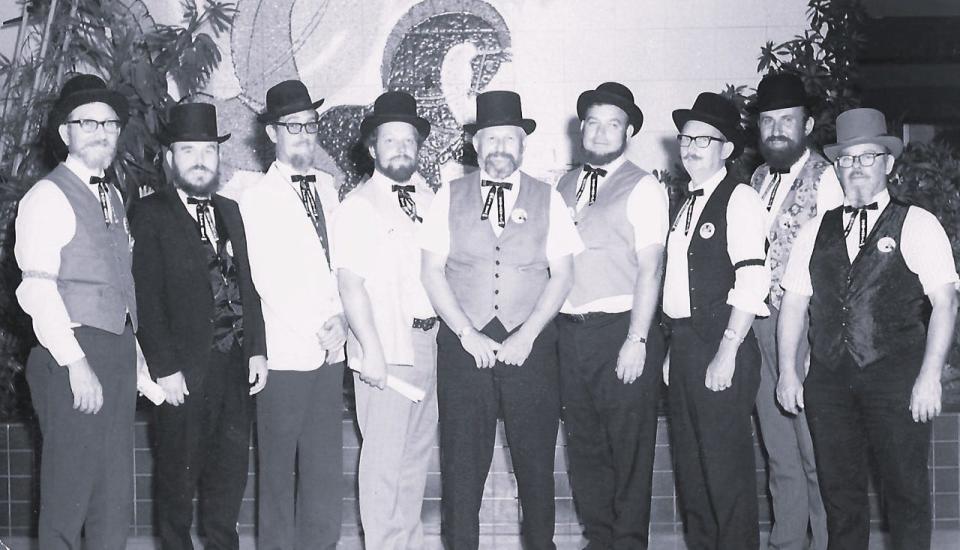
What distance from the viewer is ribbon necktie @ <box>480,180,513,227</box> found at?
4.12 m

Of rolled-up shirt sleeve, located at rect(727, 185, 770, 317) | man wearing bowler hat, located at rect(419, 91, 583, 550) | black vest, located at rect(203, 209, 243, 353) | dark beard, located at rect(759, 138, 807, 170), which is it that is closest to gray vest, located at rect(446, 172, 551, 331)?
man wearing bowler hat, located at rect(419, 91, 583, 550)

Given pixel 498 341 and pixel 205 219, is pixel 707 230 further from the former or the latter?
pixel 205 219

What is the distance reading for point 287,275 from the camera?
4062 millimetres

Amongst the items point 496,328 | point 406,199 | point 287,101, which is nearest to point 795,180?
point 496,328

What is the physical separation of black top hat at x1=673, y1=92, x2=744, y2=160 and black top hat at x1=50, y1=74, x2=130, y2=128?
2034 mm

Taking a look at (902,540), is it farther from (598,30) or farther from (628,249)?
(598,30)

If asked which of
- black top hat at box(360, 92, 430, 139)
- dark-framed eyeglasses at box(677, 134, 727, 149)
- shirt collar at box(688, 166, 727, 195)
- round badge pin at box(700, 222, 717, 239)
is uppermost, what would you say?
black top hat at box(360, 92, 430, 139)

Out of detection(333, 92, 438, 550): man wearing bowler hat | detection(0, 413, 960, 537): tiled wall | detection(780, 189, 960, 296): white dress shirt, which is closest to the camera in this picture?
detection(780, 189, 960, 296): white dress shirt

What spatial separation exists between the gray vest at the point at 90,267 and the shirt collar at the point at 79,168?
0.07 ft

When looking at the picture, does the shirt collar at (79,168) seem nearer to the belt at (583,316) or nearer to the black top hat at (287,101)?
the black top hat at (287,101)

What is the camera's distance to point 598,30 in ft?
20.7

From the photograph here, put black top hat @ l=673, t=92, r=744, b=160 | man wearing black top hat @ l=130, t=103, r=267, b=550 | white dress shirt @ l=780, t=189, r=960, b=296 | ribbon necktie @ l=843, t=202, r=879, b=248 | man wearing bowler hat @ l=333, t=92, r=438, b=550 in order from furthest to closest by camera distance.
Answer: black top hat @ l=673, t=92, r=744, b=160 → man wearing bowler hat @ l=333, t=92, r=438, b=550 → man wearing black top hat @ l=130, t=103, r=267, b=550 → ribbon necktie @ l=843, t=202, r=879, b=248 → white dress shirt @ l=780, t=189, r=960, b=296

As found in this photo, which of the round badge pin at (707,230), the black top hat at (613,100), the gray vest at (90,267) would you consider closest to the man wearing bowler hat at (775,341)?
the round badge pin at (707,230)

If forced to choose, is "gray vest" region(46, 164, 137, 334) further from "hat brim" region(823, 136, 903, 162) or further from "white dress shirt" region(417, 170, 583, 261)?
"hat brim" region(823, 136, 903, 162)
